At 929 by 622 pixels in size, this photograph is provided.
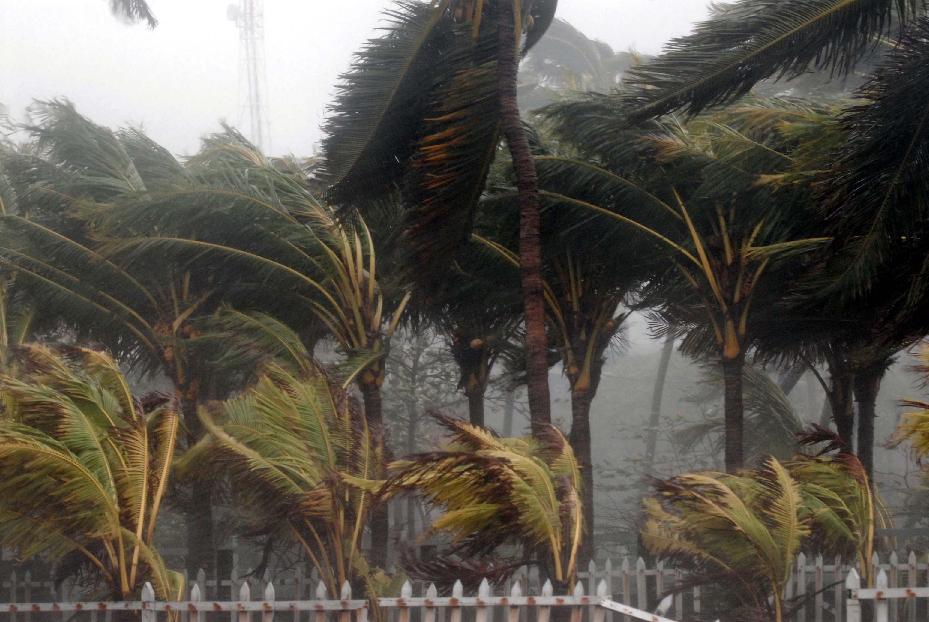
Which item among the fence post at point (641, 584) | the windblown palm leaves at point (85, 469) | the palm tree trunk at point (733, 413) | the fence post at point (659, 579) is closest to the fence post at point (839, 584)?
the palm tree trunk at point (733, 413)

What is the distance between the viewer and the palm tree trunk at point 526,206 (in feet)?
23.0

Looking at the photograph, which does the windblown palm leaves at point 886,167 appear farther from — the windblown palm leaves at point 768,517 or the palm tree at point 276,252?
the palm tree at point 276,252

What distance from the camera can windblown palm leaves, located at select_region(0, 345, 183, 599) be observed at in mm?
5711

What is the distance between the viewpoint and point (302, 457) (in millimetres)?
6652

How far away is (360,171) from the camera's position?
7.33 meters

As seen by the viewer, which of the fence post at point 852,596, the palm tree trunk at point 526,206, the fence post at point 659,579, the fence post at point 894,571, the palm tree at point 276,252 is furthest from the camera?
the palm tree at point 276,252

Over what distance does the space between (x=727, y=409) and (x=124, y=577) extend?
5.86 meters

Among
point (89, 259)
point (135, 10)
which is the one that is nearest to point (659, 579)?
point (89, 259)

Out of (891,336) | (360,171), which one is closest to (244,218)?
(360,171)

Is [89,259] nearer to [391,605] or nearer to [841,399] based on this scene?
[391,605]

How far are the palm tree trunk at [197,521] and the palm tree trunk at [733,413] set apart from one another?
5423 millimetres

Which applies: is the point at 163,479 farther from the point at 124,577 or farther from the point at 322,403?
the point at 322,403

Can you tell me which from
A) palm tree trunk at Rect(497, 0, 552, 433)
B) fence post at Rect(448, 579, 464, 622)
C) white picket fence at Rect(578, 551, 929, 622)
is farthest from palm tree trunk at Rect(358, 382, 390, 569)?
fence post at Rect(448, 579, 464, 622)

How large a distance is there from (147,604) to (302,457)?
1.44 meters
